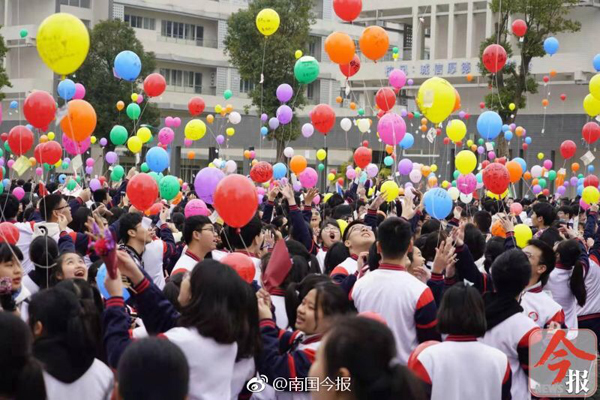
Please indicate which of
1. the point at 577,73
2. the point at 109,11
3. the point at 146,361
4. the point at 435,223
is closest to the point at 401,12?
the point at 577,73

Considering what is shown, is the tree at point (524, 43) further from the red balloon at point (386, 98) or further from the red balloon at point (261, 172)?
the red balloon at point (261, 172)

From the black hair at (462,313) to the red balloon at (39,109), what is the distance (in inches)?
213

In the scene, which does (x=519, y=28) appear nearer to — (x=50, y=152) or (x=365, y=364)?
(x=50, y=152)

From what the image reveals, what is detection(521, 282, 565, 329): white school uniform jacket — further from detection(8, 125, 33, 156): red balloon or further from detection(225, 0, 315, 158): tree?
detection(225, 0, 315, 158): tree

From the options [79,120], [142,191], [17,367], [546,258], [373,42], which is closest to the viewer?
[17,367]

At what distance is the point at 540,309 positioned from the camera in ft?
17.9

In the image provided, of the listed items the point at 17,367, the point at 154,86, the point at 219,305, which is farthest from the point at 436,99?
the point at 17,367

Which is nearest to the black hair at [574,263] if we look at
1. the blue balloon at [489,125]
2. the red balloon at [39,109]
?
the blue balloon at [489,125]

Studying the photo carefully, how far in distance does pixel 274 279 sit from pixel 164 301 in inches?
38.5

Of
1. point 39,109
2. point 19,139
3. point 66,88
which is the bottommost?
point 19,139

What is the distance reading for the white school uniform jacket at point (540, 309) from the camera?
541 centimetres

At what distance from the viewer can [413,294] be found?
4629mm
